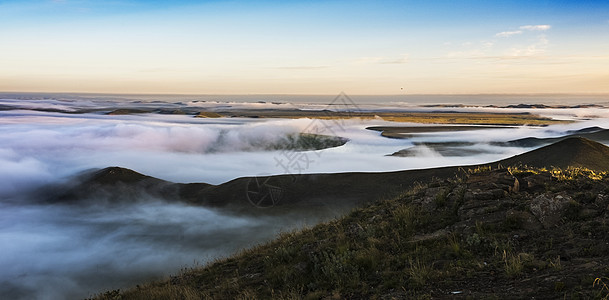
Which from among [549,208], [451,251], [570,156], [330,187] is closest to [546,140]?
[570,156]

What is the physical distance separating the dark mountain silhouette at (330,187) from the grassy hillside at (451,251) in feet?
64.7

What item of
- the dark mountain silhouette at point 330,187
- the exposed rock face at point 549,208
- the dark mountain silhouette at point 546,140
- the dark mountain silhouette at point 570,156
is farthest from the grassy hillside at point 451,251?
the dark mountain silhouette at point 546,140

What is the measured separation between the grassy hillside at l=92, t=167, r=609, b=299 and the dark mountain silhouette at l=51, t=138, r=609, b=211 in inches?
777

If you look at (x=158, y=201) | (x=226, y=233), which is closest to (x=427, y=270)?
(x=226, y=233)

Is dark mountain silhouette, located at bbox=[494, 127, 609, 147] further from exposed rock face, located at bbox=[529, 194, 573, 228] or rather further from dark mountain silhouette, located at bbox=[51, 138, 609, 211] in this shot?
exposed rock face, located at bbox=[529, 194, 573, 228]

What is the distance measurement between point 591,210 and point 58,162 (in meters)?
184

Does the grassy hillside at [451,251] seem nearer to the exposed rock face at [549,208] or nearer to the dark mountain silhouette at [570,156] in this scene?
the exposed rock face at [549,208]

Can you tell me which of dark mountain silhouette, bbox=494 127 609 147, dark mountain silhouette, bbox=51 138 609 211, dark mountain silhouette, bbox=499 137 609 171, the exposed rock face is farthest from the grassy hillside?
Result: dark mountain silhouette, bbox=494 127 609 147

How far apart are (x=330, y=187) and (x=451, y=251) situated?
1821 inches

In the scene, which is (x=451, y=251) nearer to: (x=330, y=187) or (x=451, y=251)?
(x=451, y=251)

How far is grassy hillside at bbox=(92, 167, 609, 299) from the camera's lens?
21.5 feet

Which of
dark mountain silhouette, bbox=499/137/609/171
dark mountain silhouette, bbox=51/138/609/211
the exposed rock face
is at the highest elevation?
the exposed rock face

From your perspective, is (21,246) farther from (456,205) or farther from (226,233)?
(456,205)

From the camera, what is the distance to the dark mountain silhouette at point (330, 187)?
44706mm
